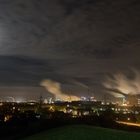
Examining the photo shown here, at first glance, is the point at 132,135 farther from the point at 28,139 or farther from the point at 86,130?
the point at 28,139

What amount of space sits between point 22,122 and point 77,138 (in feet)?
108

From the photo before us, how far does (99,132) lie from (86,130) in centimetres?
188

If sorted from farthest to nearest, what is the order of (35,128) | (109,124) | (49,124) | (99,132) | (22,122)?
(22,122) → (109,124) → (49,124) → (35,128) → (99,132)

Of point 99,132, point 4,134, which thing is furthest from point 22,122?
point 99,132

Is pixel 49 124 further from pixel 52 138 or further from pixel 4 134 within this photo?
pixel 52 138

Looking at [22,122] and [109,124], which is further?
[22,122]

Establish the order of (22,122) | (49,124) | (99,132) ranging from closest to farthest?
(99,132), (49,124), (22,122)

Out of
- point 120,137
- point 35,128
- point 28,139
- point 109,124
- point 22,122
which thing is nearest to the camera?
point 120,137

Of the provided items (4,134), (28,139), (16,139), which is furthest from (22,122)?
(28,139)

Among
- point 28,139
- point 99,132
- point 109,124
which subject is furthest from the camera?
point 109,124

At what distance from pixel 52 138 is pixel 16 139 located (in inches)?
284

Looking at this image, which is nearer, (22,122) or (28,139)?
(28,139)

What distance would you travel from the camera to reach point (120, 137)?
25.6 metres

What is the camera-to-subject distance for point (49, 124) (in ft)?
A: 141
